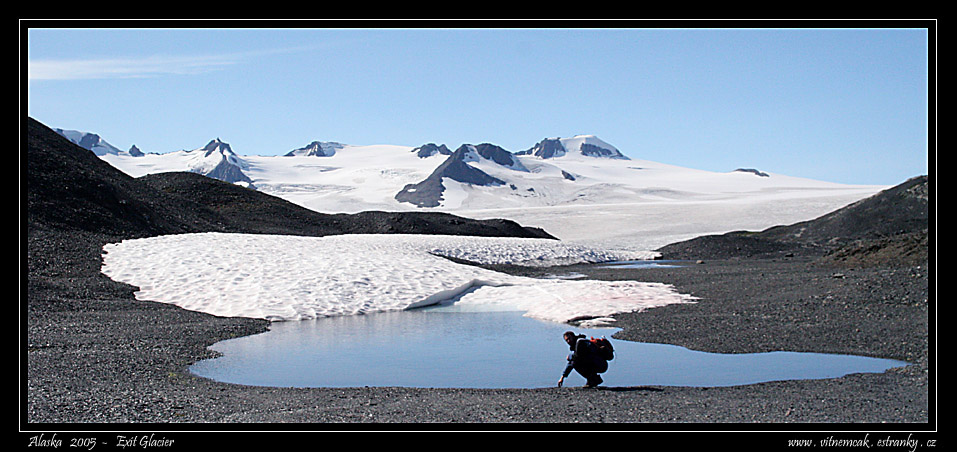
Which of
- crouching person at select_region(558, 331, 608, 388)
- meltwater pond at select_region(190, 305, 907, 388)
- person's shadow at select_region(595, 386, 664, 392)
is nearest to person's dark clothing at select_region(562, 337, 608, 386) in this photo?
crouching person at select_region(558, 331, 608, 388)

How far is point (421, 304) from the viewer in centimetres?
1745

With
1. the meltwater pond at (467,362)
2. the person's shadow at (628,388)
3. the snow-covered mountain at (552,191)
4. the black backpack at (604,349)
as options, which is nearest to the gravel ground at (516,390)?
the person's shadow at (628,388)

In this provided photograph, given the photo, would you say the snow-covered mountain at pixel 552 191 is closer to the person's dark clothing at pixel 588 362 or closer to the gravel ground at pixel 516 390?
the gravel ground at pixel 516 390

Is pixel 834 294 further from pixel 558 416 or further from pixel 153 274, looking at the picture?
pixel 153 274

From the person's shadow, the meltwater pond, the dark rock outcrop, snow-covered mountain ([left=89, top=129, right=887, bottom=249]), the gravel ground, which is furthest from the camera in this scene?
snow-covered mountain ([left=89, top=129, right=887, bottom=249])

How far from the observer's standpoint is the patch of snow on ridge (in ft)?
51.8

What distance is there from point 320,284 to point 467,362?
8537mm

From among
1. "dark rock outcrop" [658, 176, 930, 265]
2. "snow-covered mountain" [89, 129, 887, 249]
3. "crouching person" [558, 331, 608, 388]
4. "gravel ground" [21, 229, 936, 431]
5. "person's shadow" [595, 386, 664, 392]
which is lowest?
"person's shadow" [595, 386, 664, 392]

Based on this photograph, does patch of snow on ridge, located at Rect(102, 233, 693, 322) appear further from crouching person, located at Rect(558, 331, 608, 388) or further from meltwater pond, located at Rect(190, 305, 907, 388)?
crouching person, located at Rect(558, 331, 608, 388)

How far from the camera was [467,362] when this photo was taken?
10.1 meters

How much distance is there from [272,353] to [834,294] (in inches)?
450

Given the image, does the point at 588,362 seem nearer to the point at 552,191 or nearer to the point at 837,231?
the point at 837,231

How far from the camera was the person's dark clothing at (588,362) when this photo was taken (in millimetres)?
8008

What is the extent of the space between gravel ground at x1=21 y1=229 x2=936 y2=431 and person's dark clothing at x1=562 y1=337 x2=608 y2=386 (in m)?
0.24
